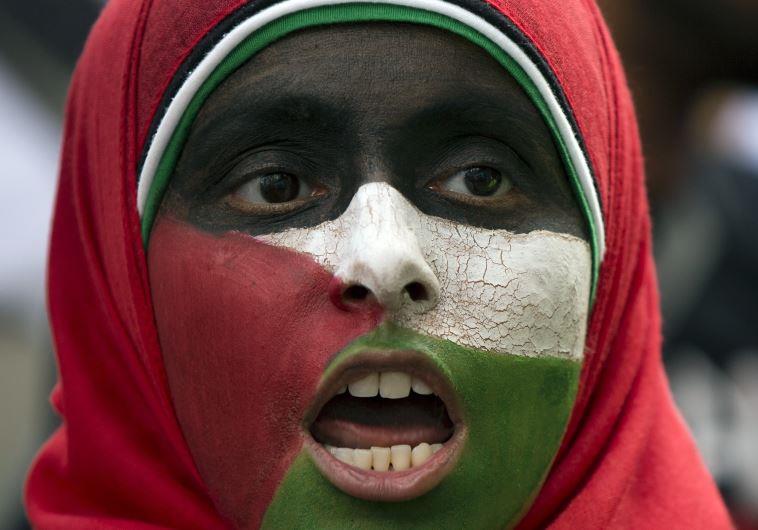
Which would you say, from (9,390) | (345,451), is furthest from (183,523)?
(9,390)

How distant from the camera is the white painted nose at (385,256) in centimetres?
206

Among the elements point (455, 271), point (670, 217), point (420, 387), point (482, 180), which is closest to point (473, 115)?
point (482, 180)

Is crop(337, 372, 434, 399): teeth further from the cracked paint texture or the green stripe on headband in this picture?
the green stripe on headband

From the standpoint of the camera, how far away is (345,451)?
2.12 meters

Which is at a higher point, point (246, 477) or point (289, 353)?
point (289, 353)

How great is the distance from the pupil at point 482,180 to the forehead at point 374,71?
0.39 feet

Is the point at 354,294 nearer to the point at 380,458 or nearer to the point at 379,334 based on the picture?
the point at 379,334

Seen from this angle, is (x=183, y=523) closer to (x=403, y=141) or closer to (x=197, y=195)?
(x=197, y=195)

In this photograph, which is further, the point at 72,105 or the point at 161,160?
the point at 72,105

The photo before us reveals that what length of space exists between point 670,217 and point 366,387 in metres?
4.87

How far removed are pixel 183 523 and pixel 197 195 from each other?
67 centimetres

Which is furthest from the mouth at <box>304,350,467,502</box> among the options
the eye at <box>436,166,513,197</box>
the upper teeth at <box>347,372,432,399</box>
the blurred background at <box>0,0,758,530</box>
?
the blurred background at <box>0,0,758,530</box>

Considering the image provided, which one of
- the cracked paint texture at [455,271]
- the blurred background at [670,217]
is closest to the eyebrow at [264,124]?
the cracked paint texture at [455,271]

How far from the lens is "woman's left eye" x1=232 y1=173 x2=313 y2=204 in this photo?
2277 millimetres
